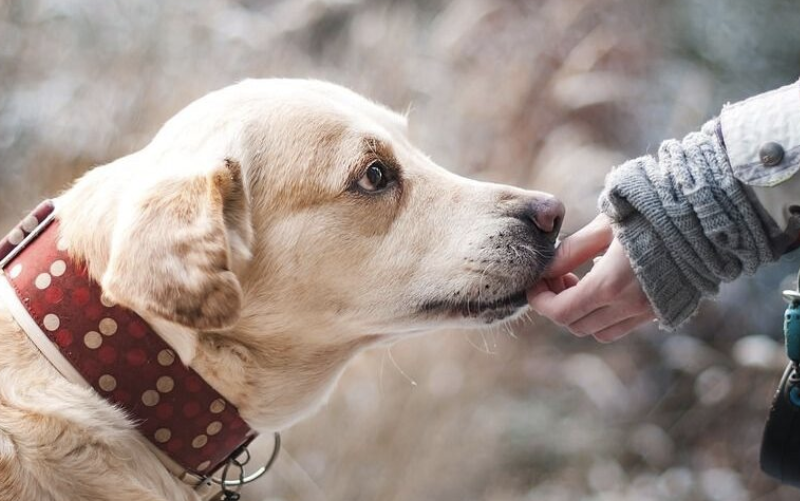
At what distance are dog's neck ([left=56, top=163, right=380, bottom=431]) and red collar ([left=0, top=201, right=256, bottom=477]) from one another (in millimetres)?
27

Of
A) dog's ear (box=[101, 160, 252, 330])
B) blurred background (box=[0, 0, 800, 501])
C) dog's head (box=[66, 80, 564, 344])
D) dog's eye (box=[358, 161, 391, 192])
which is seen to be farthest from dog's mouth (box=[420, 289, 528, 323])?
blurred background (box=[0, 0, 800, 501])

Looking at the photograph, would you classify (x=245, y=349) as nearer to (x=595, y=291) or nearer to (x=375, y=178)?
(x=375, y=178)

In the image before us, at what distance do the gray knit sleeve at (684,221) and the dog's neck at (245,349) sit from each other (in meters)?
0.58

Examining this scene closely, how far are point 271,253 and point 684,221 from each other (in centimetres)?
78

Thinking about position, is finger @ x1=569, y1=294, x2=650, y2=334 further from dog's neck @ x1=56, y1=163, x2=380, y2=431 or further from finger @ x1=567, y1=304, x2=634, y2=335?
dog's neck @ x1=56, y1=163, x2=380, y2=431

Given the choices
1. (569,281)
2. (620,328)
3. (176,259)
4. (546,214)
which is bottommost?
(620,328)

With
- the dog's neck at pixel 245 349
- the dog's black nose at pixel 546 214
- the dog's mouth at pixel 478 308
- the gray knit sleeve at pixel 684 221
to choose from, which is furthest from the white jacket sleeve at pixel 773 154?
the dog's neck at pixel 245 349

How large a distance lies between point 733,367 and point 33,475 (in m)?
2.39

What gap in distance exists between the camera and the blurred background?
119 inches

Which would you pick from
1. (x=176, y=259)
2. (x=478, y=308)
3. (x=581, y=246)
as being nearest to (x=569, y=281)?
(x=581, y=246)

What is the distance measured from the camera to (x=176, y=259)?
1.41 meters

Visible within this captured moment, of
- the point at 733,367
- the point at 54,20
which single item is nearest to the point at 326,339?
the point at 733,367

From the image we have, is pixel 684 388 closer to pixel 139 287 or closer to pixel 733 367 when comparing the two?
pixel 733 367

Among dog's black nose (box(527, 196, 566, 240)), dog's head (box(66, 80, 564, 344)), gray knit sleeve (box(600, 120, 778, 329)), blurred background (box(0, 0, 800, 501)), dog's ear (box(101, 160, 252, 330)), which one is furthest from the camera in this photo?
blurred background (box(0, 0, 800, 501))
